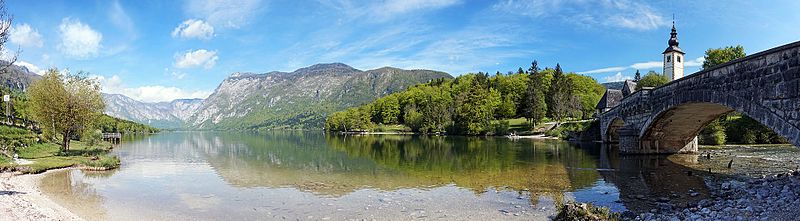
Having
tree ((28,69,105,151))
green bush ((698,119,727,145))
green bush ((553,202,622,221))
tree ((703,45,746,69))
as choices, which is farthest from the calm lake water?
tree ((703,45,746,69))

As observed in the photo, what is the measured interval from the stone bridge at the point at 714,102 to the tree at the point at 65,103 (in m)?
45.8

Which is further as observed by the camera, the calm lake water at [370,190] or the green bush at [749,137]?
the green bush at [749,137]

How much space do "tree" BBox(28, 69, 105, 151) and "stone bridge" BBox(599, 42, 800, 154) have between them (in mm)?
45754

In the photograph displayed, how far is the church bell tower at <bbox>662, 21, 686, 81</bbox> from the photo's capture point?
243ft

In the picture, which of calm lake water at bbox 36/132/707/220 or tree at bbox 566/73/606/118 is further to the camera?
tree at bbox 566/73/606/118

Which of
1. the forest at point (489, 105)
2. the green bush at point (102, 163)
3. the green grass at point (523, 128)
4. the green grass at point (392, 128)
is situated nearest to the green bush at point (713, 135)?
the green grass at point (523, 128)

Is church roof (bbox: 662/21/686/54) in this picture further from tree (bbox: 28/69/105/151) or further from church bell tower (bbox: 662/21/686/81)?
tree (bbox: 28/69/105/151)

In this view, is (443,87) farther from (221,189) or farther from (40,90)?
(221,189)

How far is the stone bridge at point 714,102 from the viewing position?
15141 mm

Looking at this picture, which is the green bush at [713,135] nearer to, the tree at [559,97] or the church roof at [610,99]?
the church roof at [610,99]

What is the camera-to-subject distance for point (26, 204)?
1579 cm

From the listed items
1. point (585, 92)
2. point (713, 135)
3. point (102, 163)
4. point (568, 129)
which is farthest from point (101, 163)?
point (585, 92)

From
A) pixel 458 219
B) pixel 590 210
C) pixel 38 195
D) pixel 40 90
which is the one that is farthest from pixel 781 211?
pixel 40 90

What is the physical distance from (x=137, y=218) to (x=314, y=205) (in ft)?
19.5
